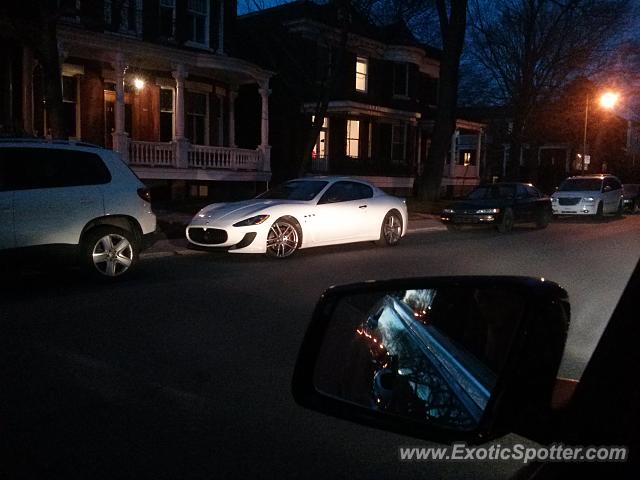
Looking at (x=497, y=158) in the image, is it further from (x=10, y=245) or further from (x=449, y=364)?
(x=449, y=364)

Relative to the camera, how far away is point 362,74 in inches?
1293

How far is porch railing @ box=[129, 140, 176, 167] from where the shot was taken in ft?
67.8

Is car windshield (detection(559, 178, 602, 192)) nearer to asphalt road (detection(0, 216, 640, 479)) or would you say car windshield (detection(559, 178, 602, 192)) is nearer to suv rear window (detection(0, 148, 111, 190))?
asphalt road (detection(0, 216, 640, 479))

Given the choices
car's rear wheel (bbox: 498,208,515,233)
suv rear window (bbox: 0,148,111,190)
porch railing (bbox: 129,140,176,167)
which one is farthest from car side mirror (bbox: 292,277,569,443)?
porch railing (bbox: 129,140,176,167)

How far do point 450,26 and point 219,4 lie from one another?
8.92 m

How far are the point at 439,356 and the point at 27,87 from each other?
19.7 metres

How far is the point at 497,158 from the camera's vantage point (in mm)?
58125

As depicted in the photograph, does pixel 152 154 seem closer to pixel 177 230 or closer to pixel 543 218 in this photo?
pixel 177 230

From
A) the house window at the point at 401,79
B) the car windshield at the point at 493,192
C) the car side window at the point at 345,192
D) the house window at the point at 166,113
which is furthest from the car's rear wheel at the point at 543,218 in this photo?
the house window at the point at 401,79

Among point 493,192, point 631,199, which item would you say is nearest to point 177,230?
point 493,192

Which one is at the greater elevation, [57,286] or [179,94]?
[179,94]

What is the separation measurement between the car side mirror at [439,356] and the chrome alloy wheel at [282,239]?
9223mm

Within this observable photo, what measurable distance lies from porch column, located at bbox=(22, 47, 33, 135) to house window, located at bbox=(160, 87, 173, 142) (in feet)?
17.1

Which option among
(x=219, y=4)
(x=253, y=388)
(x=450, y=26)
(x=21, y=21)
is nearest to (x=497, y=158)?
(x=450, y=26)
